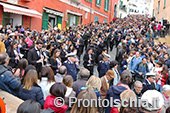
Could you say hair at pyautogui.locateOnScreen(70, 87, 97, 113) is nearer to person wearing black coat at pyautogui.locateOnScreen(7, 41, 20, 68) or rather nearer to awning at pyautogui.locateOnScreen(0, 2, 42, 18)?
person wearing black coat at pyautogui.locateOnScreen(7, 41, 20, 68)

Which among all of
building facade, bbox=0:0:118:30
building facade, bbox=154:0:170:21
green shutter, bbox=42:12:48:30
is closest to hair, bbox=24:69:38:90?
building facade, bbox=0:0:118:30

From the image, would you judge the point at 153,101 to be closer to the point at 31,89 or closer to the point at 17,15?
the point at 31,89

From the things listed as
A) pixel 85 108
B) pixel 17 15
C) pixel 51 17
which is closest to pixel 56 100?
pixel 85 108

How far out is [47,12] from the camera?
712 inches

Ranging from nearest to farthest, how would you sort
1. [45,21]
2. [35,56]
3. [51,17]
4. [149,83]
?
[149,83] < [35,56] < [45,21] < [51,17]

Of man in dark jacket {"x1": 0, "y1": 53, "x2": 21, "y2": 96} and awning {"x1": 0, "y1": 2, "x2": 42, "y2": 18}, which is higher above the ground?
awning {"x1": 0, "y1": 2, "x2": 42, "y2": 18}

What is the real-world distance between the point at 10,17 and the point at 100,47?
832cm

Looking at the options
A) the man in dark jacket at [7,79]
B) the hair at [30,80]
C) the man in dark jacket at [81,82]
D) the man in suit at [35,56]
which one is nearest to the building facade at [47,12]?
the man in suit at [35,56]

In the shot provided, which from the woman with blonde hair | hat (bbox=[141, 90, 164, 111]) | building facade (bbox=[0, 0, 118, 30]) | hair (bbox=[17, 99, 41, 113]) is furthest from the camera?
building facade (bbox=[0, 0, 118, 30])

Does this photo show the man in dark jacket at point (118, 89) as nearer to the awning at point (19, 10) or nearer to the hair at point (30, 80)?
the hair at point (30, 80)

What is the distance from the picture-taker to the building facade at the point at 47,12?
1395 cm

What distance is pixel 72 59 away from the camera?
5.89 meters

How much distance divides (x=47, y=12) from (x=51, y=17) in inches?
75.2

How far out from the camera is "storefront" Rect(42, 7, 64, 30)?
17794 mm
